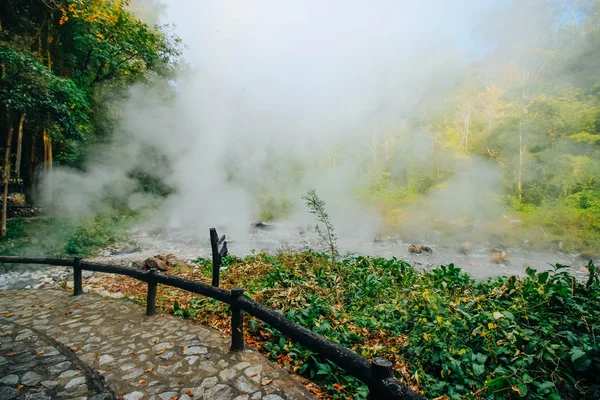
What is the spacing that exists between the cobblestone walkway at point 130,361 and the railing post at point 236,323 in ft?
0.28

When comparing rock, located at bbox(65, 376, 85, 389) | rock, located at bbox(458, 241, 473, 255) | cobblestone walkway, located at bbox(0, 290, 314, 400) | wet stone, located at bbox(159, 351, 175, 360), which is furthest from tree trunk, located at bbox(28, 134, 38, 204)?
rock, located at bbox(458, 241, 473, 255)

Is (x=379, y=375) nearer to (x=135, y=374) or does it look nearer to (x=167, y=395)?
(x=167, y=395)

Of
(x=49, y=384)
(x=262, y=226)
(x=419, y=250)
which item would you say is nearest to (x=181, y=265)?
(x=49, y=384)

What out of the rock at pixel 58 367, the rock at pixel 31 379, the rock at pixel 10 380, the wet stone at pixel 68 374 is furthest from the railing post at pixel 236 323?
the rock at pixel 10 380

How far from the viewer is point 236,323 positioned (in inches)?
102

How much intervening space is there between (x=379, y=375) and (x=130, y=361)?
7.60ft

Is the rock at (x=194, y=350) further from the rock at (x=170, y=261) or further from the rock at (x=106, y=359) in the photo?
the rock at (x=170, y=261)

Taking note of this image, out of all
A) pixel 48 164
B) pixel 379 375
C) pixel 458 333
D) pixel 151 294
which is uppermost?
pixel 48 164

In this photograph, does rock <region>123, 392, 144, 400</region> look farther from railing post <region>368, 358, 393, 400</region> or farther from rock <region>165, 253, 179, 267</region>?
rock <region>165, 253, 179, 267</region>

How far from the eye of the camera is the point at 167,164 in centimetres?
1573

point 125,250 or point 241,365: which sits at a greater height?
point 241,365

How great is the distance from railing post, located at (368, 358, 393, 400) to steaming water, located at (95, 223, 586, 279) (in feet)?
18.4

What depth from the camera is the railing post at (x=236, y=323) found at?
8.44ft

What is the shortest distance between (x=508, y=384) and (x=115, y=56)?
14031mm
